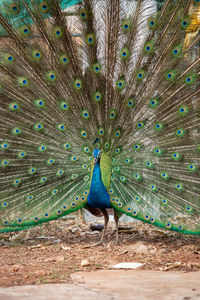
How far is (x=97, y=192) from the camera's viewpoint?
4.37m

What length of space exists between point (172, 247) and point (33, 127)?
6.65 ft

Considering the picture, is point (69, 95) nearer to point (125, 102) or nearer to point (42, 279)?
point (125, 102)

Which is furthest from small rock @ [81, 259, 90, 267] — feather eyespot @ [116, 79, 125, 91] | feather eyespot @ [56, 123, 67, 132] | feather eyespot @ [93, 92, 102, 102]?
feather eyespot @ [116, 79, 125, 91]

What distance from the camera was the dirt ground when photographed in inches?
129

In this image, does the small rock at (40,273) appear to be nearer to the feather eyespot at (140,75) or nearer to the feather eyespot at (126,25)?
the feather eyespot at (140,75)

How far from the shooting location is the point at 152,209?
14.4 ft

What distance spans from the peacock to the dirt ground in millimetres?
329

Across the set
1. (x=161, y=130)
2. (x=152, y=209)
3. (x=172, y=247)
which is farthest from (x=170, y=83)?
(x=172, y=247)

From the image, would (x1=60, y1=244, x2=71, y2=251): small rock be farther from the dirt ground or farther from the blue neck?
the blue neck

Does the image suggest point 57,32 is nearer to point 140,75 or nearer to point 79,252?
point 140,75

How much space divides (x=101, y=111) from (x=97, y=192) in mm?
884

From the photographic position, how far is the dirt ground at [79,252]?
3282 mm

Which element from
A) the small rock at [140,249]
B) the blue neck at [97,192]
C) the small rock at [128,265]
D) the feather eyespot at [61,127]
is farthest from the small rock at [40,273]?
the feather eyespot at [61,127]

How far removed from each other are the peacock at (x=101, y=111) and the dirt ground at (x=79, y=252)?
0.33m
